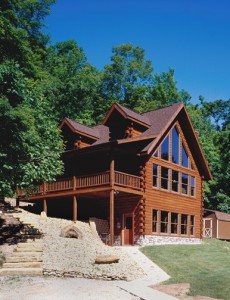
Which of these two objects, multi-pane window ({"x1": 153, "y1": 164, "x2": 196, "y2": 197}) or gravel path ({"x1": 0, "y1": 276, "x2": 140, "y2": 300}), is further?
multi-pane window ({"x1": 153, "y1": 164, "x2": 196, "y2": 197})

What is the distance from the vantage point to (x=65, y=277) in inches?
725

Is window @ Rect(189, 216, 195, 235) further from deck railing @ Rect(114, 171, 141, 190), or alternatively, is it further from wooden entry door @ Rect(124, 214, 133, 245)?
deck railing @ Rect(114, 171, 141, 190)

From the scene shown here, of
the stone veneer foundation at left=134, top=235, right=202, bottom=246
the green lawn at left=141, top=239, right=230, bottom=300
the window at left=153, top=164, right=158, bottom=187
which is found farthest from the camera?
the window at left=153, top=164, right=158, bottom=187

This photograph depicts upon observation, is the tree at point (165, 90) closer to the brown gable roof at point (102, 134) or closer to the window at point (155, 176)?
the brown gable roof at point (102, 134)

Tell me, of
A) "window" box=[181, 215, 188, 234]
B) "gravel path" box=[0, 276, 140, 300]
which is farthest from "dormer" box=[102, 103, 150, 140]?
"gravel path" box=[0, 276, 140, 300]

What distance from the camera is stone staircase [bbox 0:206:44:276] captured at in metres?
18.4

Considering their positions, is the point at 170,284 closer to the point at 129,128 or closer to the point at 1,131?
the point at 1,131

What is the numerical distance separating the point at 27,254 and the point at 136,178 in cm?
1095

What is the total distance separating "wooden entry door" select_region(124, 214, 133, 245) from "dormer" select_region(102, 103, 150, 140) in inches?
231

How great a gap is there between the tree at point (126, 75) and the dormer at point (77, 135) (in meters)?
25.0

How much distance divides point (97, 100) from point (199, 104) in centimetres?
2509

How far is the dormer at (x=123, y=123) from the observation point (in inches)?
1230

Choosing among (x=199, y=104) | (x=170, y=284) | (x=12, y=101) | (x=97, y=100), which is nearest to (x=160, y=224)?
(x=170, y=284)

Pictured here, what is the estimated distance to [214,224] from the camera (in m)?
45.8
